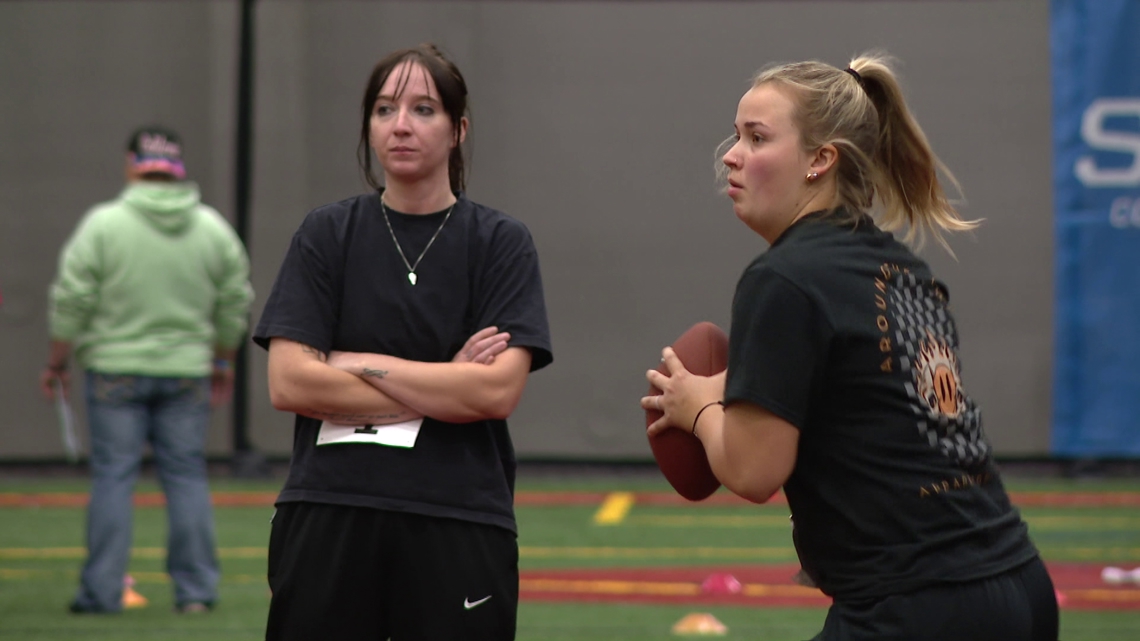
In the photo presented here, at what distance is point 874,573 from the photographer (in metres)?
2.33

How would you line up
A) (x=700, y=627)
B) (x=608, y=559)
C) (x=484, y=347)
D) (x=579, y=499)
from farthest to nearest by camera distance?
(x=579, y=499) < (x=608, y=559) < (x=700, y=627) < (x=484, y=347)

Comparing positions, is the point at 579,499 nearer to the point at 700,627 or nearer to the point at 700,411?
the point at 700,627

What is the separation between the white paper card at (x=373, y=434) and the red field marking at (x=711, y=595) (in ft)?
12.3

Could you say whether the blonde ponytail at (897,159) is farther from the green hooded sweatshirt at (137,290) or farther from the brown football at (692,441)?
the green hooded sweatshirt at (137,290)

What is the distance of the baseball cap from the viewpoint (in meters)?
6.43

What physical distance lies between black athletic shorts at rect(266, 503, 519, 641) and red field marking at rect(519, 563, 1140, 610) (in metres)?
3.72

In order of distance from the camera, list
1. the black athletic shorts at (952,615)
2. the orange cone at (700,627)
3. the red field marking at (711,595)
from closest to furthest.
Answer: the black athletic shorts at (952,615)
the orange cone at (700,627)
the red field marking at (711,595)

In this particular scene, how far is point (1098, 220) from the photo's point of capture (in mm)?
10492

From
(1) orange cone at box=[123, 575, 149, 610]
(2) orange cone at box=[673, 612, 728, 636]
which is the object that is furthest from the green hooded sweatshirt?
(2) orange cone at box=[673, 612, 728, 636]

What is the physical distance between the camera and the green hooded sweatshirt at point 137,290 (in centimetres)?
631

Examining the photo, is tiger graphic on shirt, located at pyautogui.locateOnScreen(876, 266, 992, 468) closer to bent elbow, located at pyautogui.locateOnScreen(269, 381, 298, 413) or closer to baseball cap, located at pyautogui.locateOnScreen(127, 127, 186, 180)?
bent elbow, located at pyautogui.locateOnScreen(269, 381, 298, 413)

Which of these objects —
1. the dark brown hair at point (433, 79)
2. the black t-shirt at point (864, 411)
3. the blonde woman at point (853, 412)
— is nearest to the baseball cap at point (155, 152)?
the dark brown hair at point (433, 79)

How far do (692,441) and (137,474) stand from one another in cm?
434

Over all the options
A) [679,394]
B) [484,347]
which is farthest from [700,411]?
[484,347]
